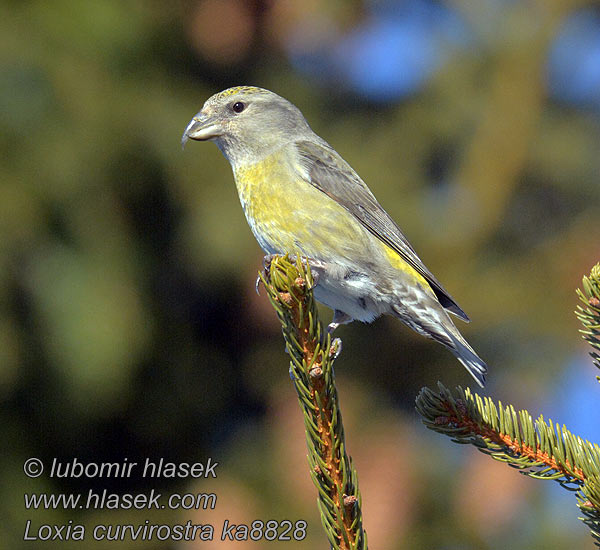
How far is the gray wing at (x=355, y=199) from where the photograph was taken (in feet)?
12.3

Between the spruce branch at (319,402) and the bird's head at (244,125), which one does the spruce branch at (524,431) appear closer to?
the spruce branch at (319,402)

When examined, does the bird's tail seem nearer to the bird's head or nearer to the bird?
the bird

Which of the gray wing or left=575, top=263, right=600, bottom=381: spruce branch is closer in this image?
left=575, top=263, right=600, bottom=381: spruce branch

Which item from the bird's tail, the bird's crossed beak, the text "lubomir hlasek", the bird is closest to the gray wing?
the bird

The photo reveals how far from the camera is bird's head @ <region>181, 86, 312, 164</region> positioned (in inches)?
162

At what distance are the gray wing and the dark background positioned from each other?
64.1 inches

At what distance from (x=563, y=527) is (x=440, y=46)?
3.99 m

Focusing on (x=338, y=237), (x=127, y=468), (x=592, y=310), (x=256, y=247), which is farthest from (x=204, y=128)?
(x=127, y=468)

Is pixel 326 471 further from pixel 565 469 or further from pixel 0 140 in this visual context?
pixel 0 140

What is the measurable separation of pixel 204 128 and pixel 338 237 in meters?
1.03

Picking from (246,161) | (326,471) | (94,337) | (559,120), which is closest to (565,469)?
(326,471)

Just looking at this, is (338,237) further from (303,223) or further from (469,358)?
(469,358)

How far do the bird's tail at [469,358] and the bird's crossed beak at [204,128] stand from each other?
1.65 metres

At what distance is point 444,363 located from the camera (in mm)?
6031
